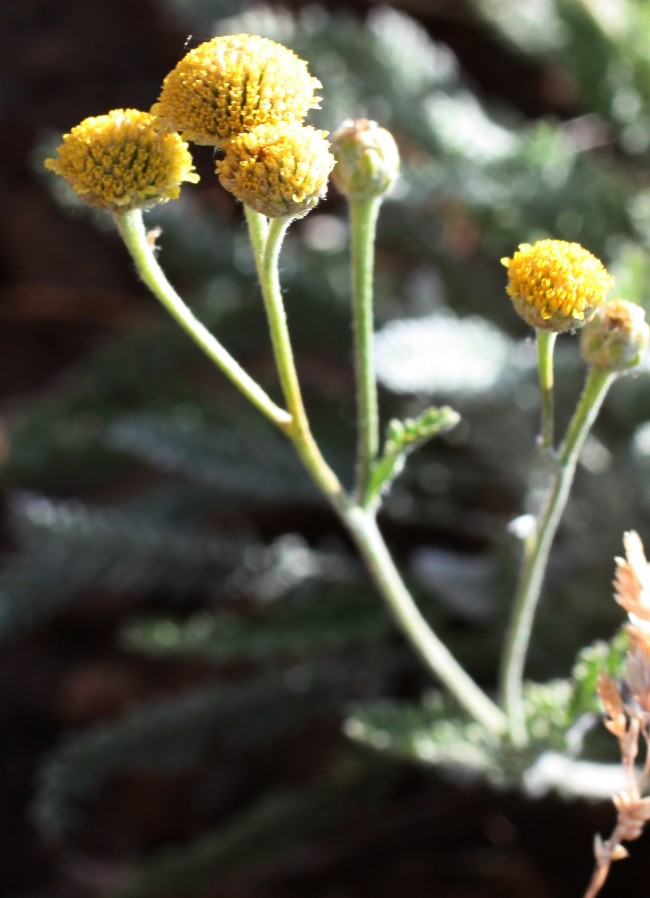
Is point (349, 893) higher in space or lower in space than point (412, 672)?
lower

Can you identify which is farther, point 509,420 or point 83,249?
point 83,249

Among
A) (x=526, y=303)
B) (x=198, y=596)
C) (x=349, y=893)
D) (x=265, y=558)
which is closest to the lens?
(x=526, y=303)

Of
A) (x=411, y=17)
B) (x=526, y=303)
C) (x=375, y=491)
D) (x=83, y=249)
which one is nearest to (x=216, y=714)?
(x=375, y=491)

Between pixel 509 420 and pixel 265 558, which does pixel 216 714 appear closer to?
pixel 265 558

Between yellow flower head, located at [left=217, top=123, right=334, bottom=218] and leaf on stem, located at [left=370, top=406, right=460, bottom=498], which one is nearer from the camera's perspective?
yellow flower head, located at [left=217, top=123, right=334, bottom=218]

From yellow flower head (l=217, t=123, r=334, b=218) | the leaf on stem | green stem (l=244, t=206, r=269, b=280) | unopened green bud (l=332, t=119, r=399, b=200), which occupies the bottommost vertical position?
the leaf on stem

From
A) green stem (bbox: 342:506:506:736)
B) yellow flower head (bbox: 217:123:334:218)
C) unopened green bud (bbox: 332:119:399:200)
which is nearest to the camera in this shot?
yellow flower head (bbox: 217:123:334:218)

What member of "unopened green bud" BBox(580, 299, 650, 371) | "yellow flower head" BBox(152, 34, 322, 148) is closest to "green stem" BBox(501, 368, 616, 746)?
"unopened green bud" BBox(580, 299, 650, 371)

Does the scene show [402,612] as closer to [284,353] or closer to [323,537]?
[284,353]

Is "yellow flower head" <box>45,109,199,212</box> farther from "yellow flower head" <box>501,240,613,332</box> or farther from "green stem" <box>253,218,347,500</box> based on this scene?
"yellow flower head" <box>501,240,613,332</box>
